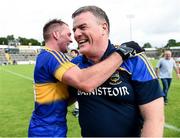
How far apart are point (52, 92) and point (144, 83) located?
118cm

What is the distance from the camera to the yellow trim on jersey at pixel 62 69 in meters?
3.32

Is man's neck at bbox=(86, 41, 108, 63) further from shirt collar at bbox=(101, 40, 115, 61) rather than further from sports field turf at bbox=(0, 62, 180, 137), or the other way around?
sports field turf at bbox=(0, 62, 180, 137)

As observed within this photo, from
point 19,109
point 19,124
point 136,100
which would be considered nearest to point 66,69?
point 136,100

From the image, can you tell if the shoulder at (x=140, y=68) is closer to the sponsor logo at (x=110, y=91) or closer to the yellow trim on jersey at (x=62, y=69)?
the sponsor logo at (x=110, y=91)

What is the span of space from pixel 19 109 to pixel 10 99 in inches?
135

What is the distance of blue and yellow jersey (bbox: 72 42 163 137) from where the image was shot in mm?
2699

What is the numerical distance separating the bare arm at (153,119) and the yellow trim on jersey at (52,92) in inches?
43.3

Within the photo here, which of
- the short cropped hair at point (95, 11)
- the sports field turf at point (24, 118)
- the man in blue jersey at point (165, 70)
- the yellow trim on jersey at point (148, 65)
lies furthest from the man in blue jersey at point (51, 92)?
the man in blue jersey at point (165, 70)

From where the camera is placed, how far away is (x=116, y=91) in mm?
2803

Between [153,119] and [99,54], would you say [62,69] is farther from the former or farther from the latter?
[153,119]

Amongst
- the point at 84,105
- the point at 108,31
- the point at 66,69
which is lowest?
the point at 84,105

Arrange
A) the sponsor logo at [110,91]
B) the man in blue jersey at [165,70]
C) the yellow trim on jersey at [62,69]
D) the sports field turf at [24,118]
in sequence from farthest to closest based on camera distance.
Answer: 1. the man in blue jersey at [165,70]
2. the sports field turf at [24,118]
3. the yellow trim on jersey at [62,69]
4. the sponsor logo at [110,91]

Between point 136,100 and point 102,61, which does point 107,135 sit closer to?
point 136,100

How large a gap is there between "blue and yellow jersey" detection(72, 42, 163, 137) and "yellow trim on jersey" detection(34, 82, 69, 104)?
1.74ft
